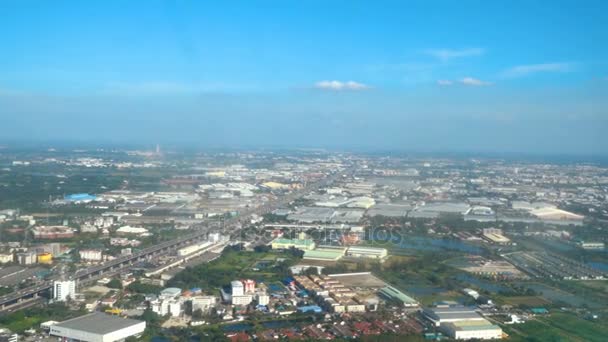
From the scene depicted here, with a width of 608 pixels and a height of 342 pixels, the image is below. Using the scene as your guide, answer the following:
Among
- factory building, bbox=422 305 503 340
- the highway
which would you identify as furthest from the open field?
the highway

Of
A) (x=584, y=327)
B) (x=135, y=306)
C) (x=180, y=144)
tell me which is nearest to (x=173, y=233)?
(x=135, y=306)

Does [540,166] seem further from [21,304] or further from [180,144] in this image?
[21,304]

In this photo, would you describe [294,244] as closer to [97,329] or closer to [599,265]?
[599,265]

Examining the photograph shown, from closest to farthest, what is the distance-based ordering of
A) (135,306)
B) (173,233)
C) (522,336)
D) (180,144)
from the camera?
(522,336), (135,306), (173,233), (180,144)

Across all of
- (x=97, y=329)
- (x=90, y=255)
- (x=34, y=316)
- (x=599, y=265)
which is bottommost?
(x=34, y=316)

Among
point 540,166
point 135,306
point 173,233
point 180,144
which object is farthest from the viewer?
point 180,144

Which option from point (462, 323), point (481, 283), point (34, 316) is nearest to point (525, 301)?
point (481, 283)

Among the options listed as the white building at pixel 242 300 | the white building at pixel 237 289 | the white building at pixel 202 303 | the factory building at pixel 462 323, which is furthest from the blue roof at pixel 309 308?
the factory building at pixel 462 323
